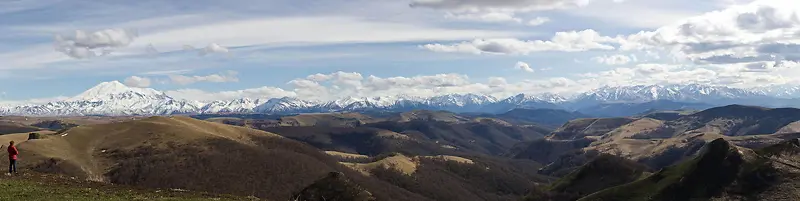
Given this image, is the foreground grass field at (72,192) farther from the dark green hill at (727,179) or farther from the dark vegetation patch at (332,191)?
the dark green hill at (727,179)

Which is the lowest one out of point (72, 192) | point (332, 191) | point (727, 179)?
point (727, 179)

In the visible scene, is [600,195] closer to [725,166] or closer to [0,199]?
[725,166]

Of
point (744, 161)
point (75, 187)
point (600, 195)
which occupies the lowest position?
point (600, 195)

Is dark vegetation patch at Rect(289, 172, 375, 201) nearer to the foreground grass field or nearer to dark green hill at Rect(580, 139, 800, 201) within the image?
the foreground grass field

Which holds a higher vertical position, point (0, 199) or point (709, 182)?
point (0, 199)

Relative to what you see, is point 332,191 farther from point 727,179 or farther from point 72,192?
point 727,179

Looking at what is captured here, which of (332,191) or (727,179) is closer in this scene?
(332,191)

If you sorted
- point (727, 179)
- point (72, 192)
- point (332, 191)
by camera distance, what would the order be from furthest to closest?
point (727, 179) → point (332, 191) → point (72, 192)

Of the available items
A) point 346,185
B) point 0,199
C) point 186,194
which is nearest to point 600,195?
point 346,185

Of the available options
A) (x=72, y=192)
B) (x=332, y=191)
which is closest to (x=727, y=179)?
(x=332, y=191)
